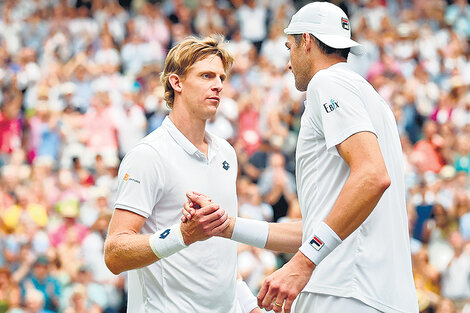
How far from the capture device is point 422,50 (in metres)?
17.1

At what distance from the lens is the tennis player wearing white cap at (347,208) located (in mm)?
3750

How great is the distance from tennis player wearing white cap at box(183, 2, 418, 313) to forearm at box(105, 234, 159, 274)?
42 cm

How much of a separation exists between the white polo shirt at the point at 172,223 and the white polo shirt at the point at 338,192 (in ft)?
2.72

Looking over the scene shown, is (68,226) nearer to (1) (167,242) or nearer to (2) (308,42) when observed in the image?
(1) (167,242)

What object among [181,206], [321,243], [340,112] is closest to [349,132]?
[340,112]

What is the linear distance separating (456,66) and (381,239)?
13213mm

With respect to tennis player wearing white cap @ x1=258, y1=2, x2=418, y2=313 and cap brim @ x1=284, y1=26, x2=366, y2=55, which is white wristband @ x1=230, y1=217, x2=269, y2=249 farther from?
cap brim @ x1=284, y1=26, x2=366, y2=55

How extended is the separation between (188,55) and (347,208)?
5.72 feet

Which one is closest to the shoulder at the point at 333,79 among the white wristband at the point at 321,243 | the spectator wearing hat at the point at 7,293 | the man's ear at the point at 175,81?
the white wristband at the point at 321,243

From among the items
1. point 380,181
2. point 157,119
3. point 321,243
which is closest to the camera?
point 380,181

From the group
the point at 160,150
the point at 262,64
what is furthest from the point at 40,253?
the point at 160,150

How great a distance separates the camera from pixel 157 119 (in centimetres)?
1521

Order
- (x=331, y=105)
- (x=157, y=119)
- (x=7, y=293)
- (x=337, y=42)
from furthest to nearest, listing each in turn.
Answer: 1. (x=157, y=119)
2. (x=7, y=293)
3. (x=337, y=42)
4. (x=331, y=105)

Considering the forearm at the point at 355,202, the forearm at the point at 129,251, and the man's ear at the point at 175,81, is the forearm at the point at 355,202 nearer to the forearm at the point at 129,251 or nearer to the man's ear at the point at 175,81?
the forearm at the point at 129,251
